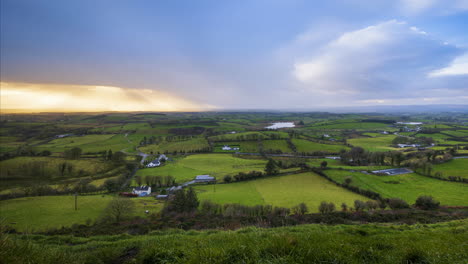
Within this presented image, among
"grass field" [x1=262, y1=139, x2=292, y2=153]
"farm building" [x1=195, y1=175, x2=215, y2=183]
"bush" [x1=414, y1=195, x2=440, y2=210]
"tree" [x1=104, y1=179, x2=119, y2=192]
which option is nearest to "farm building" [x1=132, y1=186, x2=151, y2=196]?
"tree" [x1=104, y1=179, x2=119, y2=192]

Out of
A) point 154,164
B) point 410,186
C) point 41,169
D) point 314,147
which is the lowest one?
point 154,164

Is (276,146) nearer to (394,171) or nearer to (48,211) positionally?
(394,171)

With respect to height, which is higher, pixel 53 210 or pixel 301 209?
pixel 301 209

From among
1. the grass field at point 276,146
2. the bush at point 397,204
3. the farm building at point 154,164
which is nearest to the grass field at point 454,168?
the bush at point 397,204

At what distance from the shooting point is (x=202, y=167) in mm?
63719

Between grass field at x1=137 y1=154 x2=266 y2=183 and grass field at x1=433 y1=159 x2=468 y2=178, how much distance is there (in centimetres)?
4474

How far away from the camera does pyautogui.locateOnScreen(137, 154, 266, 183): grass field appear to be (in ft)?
181

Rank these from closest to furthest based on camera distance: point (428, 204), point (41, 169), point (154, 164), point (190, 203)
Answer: point (428, 204) → point (190, 203) → point (41, 169) → point (154, 164)

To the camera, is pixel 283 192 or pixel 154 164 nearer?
pixel 283 192

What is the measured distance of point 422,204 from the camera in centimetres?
2788

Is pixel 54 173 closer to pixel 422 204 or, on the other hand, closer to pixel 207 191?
pixel 207 191

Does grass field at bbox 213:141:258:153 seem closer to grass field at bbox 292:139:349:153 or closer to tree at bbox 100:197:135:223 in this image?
grass field at bbox 292:139:349:153

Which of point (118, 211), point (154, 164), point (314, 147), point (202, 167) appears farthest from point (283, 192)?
point (314, 147)

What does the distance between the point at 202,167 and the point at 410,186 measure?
54.8 metres
